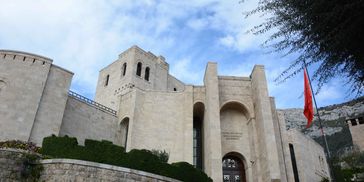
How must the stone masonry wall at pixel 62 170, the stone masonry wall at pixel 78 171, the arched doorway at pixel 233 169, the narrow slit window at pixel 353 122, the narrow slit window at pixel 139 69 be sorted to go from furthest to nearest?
the narrow slit window at pixel 353 122, the narrow slit window at pixel 139 69, the arched doorway at pixel 233 169, the stone masonry wall at pixel 78 171, the stone masonry wall at pixel 62 170

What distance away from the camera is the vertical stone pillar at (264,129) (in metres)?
17.5

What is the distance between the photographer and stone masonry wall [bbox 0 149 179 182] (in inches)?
406

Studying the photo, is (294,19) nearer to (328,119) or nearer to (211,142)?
(211,142)

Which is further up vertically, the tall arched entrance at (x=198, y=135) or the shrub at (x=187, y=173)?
the tall arched entrance at (x=198, y=135)

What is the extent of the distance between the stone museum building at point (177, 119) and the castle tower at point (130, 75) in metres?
5.36

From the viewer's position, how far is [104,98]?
97.2 feet

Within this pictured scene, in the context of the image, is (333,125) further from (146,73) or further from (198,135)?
(198,135)

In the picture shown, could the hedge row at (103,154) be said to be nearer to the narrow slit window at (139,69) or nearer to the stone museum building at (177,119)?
the stone museum building at (177,119)

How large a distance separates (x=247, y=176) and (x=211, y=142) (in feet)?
12.7

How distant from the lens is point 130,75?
92.9ft

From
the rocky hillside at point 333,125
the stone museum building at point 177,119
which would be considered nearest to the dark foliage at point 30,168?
the stone museum building at point 177,119

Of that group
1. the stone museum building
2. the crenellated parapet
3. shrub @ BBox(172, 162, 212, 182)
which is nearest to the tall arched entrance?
the stone museum building

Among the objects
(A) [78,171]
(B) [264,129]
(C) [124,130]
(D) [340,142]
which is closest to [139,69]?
(C) [124,130]

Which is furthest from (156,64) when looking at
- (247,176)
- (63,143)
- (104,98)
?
(63,143)
